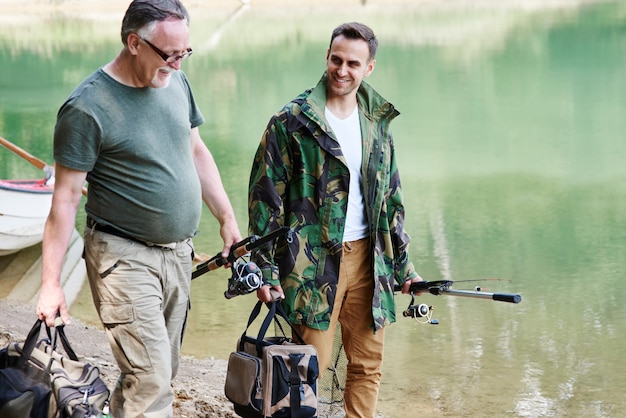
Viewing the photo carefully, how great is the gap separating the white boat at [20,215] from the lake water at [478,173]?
0.96 m

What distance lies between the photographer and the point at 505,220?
403 inches

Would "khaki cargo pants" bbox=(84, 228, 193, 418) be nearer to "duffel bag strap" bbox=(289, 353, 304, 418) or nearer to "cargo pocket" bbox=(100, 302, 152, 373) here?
"cargo pocket" bbox=(100, 302, 152, 373)

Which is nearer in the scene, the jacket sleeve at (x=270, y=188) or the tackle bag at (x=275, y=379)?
the tackle bag at (x=275, y=379)

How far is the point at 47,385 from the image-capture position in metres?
2.77

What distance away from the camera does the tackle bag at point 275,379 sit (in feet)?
10.2

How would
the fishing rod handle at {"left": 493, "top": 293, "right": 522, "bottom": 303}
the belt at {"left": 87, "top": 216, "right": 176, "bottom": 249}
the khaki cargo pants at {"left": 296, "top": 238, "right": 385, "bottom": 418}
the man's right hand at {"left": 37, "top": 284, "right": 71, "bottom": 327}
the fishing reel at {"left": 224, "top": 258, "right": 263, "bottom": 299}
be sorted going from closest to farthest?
the man's right hand at {"left": 37, "top": 284, "right": 71, "bottom": 327} < the belt at {"left": 87, "top": 216, "right": 176, "bottom": 249} < the fishing reel at {"left": 224, "top": 258, "right": 263, "bottom": 299} < the fishing rod handle at {"left": 493, "top": 293, "right": 522, "bottom": 303} < the khaki cargo pants at {"left": 296, "top": 238, "right": 385, "bottom": 418}

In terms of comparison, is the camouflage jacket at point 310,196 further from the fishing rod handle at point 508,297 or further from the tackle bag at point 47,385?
the tackle bag at point 47,385

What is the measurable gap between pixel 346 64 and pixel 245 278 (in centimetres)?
77

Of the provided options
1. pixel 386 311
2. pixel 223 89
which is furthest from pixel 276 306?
pixel 223 89

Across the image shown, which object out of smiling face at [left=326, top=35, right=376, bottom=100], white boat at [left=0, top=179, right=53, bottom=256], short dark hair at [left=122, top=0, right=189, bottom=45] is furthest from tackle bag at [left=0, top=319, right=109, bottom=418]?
white boat at [left=0, top=179, right=53, bottom=256]

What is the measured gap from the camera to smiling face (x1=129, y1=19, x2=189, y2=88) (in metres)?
2.92

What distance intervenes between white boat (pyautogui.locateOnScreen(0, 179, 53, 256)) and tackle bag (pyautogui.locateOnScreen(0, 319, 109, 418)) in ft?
18.0

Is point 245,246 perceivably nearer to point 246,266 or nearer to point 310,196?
point 246,266

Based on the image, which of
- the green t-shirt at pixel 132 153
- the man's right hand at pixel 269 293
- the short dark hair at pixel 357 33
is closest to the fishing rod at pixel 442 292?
the man's right hand at pixel 269 293
